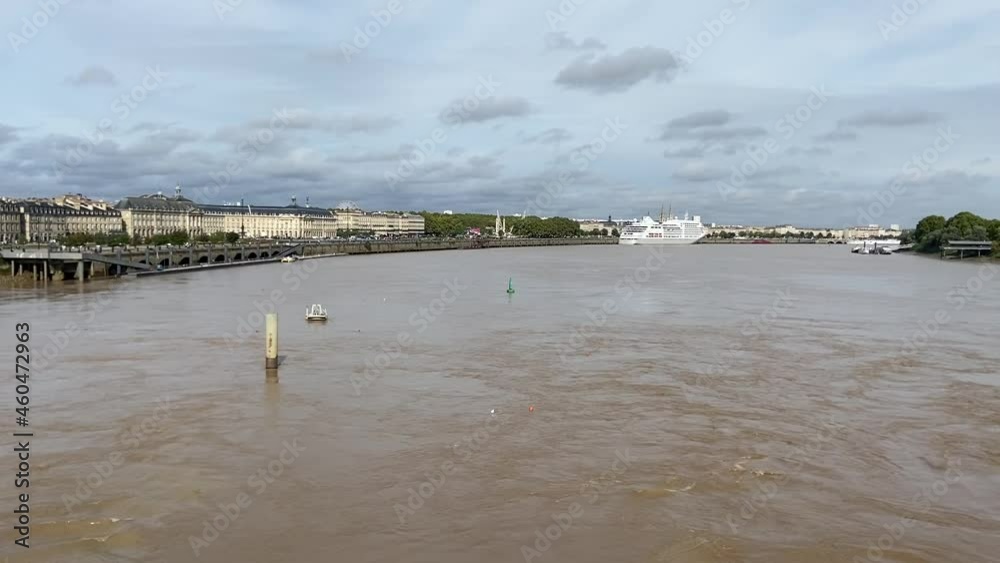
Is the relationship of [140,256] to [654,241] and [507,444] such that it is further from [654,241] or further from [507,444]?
[654,241]

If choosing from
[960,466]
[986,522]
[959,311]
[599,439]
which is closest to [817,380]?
[960,466]

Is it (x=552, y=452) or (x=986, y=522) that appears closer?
(x=986, y=522)

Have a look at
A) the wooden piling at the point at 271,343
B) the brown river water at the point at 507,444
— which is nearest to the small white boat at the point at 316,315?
the brown river water at the point at 507,444

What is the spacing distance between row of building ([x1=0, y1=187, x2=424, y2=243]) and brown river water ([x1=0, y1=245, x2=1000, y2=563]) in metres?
73.1

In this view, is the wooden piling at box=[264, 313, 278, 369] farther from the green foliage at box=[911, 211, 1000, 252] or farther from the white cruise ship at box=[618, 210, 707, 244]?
the white cruise ship at box=[618, 210, 707, 244]

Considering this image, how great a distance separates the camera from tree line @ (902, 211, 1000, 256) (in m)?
92.4

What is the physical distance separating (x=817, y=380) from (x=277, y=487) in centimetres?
1099

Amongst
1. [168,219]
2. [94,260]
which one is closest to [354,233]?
[168,219]

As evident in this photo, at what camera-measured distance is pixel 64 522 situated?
827cm

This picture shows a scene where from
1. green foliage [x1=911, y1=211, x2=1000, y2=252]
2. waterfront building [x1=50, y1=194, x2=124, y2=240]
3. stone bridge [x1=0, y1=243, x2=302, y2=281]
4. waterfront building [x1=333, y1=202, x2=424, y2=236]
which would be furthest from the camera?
waterfront building [x1=333, y1=202, x2=424, y2=236]

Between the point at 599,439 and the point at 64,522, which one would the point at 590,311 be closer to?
the point at 599,439

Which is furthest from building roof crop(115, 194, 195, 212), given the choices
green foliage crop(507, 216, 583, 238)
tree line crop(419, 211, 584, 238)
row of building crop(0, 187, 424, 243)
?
green foliage crop(507, 216, 583, 238)

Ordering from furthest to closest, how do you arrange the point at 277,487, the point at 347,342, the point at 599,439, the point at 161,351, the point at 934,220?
the point at 934,220
the point at 347,342
the point at 161,351
the point at 599,439
the point at 277,487

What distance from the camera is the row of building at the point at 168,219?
93750 millimetres
